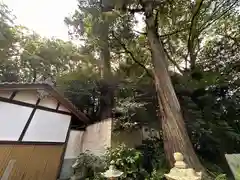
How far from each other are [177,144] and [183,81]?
395 cm

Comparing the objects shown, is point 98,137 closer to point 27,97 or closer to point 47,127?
point 47,127

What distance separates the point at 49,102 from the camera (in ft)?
19.5

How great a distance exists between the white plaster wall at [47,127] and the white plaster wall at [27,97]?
1.29 ft

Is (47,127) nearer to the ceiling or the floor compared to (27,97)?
nearer to the floor

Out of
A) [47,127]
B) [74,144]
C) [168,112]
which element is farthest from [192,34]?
[47,127]

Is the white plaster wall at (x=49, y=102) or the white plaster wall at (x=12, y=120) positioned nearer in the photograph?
the white plaster wall at (x=12, y=120)

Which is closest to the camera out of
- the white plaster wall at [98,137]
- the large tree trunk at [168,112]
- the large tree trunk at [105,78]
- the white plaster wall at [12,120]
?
the large tree trunk at [168,112]

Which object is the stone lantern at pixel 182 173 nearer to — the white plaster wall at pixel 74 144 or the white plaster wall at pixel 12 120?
the white plaster wall at pixel 12 120

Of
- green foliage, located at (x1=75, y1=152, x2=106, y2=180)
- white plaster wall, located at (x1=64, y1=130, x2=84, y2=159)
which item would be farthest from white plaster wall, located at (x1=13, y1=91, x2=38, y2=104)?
green foliage, located at (x1=75, y1=152, x2=106, y2=180)

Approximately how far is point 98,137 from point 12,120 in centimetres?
349

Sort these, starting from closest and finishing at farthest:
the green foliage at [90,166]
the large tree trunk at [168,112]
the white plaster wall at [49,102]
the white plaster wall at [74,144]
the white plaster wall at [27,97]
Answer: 1. the large tree trunk at [168,112]
2. the white plaster wall at [27,97]
3. the green foliage at [90,166]
4. the white plaster wall at [49,102]
5. the white plaster wall at [74,144]

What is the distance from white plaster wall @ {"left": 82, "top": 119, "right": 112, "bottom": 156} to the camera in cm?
698

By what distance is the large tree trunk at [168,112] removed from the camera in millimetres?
4344

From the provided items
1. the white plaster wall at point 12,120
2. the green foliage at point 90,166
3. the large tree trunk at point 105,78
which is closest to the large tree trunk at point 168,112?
the large tree trunk at point 105,78
